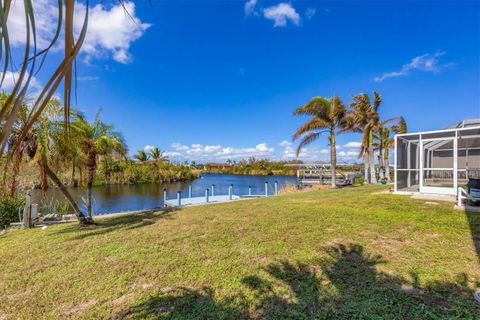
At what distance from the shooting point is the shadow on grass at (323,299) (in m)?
2.62

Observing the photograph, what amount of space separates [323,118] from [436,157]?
246 inches

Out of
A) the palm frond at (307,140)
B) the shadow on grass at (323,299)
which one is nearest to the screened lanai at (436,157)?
the palm frond at (307,140)

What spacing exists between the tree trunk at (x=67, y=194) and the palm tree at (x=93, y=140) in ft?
1.86

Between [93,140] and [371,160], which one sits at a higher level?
[93,140]

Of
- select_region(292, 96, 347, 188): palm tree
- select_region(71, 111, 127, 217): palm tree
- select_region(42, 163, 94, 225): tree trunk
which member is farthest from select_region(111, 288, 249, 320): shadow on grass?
select_region(292, 96, 347, 188): palm tree

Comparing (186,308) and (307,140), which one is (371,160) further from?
(186,308)

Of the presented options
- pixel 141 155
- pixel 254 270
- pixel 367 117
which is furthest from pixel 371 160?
pixel 141 155

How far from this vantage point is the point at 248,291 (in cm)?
311

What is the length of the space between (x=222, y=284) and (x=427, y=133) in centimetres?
975

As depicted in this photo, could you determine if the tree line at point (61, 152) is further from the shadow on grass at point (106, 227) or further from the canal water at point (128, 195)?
the canal water at point (128, 195)

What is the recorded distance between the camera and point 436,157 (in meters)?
13.5

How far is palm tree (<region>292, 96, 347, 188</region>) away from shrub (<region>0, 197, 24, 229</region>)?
14.2 meters

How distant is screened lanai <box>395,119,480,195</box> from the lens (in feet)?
29.3

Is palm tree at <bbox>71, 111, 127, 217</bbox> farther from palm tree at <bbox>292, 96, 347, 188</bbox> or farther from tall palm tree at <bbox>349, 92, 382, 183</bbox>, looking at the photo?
tall palm tree at <bbox>349, 92, 382, 183</bbox>
